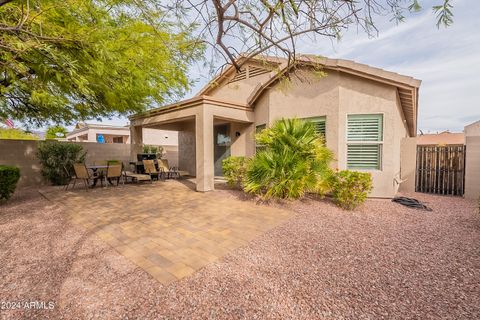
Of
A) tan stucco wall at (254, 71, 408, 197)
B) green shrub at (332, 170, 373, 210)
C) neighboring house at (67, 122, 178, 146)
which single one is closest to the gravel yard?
green shrub at (332, 170, 373, 210)

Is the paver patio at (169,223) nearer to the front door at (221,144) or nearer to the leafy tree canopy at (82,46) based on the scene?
the leafy tree canopy at (82,46)

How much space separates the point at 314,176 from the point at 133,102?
839cm

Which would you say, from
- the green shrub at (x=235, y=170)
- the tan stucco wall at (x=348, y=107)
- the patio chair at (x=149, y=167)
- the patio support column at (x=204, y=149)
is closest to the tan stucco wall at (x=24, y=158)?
the patio chair at (x=149, y=167)

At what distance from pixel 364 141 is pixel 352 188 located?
2.31 metres

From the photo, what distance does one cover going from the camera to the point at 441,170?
9.07 metres

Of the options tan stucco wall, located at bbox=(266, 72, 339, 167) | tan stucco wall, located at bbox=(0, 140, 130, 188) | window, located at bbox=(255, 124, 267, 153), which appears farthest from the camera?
window, located at bbox=(255, 124, 267, 153)

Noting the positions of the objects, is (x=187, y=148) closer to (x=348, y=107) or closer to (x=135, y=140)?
(x=135, y=140)

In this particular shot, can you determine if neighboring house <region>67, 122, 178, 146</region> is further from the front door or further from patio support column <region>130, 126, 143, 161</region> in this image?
the front door

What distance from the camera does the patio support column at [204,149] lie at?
840 cm

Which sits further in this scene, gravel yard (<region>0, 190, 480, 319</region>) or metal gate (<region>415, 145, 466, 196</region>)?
metal gate (<region>415, 145, 466, 196</region>)

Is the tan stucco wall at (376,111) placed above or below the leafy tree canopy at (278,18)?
below

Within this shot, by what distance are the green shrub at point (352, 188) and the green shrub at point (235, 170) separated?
3.68 meters

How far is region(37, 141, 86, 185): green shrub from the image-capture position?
32.8 ft

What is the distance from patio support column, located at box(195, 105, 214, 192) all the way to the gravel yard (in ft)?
14.6
